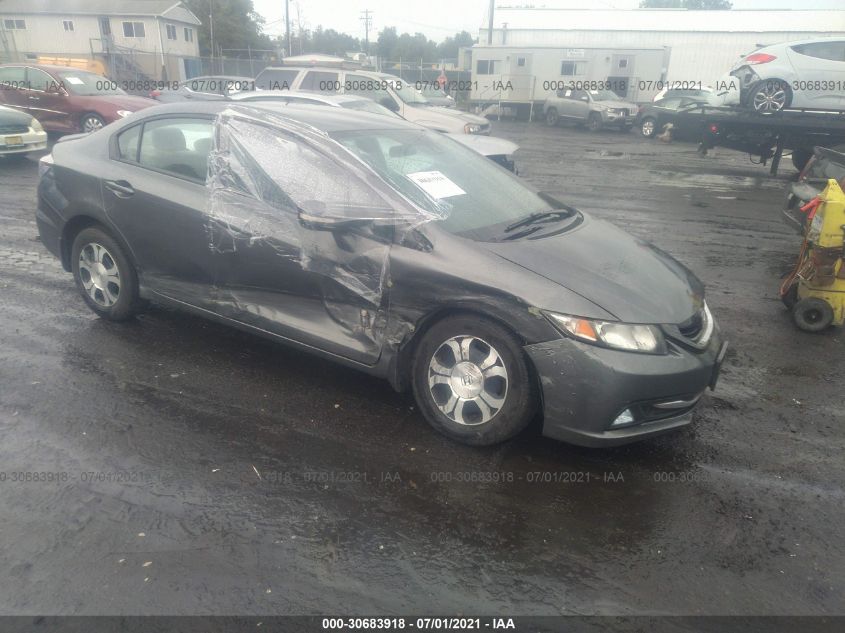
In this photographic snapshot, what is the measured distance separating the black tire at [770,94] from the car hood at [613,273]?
12.3m

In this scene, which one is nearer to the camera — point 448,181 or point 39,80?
point 448,181

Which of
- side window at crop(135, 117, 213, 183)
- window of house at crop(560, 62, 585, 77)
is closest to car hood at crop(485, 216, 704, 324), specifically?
side window at crop(135, 117, 213, 183)

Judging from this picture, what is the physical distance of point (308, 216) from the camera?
3.70 metres

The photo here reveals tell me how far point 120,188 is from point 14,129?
9.41 m

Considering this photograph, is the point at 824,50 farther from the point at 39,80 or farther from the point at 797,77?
the point at 39,80

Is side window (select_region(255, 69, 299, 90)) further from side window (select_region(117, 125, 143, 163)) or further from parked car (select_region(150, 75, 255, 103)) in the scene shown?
side window (select_region(117, 125, 143, 163))

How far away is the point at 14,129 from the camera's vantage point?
11914 millimetres

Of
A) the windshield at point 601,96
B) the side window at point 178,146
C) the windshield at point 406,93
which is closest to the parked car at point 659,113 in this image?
the windshield at point 601,96

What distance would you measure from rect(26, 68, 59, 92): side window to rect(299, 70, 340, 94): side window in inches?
208

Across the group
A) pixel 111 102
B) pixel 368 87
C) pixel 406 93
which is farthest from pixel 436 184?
pixel 406 93

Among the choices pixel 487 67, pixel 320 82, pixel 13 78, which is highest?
pixel 487 67

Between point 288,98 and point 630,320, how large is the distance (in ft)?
26.7

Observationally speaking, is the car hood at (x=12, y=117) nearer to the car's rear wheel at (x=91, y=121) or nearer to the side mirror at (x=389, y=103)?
the car's rear wheel at (x=91, y=121)

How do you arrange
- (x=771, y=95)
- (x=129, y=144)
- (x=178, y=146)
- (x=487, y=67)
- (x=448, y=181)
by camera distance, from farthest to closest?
1. (x=487, y=67)
2. (x=771, y=95)
3. (x=129, y=144)
4. (x=178, y=146)
5. (x=448, y=181)
